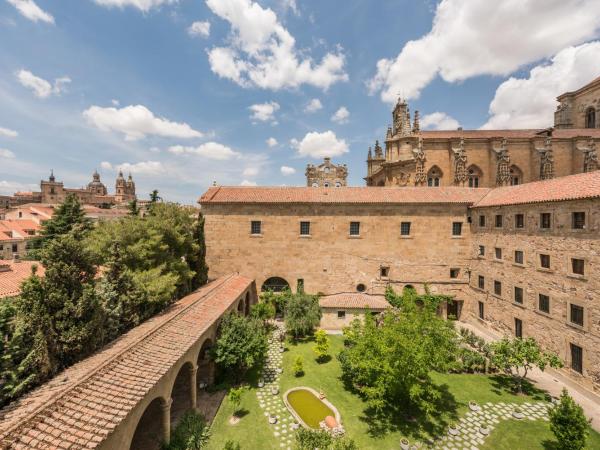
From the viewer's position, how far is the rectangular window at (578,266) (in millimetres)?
14156

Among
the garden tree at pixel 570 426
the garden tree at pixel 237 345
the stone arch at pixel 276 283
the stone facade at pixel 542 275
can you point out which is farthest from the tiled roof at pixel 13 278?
the stone facade at pixel 542 275

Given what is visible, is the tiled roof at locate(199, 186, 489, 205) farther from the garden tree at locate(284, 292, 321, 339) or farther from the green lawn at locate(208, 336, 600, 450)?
the green lawn at locate(208, 336, 600, 450)

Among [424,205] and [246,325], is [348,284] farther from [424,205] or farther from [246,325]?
[246,325]

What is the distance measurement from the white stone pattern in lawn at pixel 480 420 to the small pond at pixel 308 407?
15.3ft

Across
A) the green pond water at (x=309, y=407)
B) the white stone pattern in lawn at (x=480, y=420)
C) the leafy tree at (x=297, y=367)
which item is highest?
the leafy tree at (x=297, y=367)

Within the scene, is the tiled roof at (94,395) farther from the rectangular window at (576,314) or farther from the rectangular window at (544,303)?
the rectangular window at (544,303)

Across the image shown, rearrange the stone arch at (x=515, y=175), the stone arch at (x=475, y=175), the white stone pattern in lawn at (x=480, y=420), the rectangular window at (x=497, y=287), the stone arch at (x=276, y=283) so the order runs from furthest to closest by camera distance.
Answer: the stone arch at (x=475, y=175) → the stone arch at (x=515, y=175) → the stone arch at (x=276, y=283) → the rectangular window at (x=497, y=287) → the white stone pattern in lawn at (x=480, y=420)

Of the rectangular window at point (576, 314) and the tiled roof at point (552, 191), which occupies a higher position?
the tiled roof at point (552, 191)

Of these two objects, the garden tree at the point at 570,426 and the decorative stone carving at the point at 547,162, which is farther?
the decorative stone carving at the point at 547,162

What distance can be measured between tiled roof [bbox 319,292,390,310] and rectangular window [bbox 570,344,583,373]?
10349 millimetres

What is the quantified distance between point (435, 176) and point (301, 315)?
946 inches

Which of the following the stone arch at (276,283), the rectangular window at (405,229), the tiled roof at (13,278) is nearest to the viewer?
the tiled roof at (13,278)

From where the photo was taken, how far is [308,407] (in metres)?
12.0

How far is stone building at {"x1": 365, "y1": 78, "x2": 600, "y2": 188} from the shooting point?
2662cm
